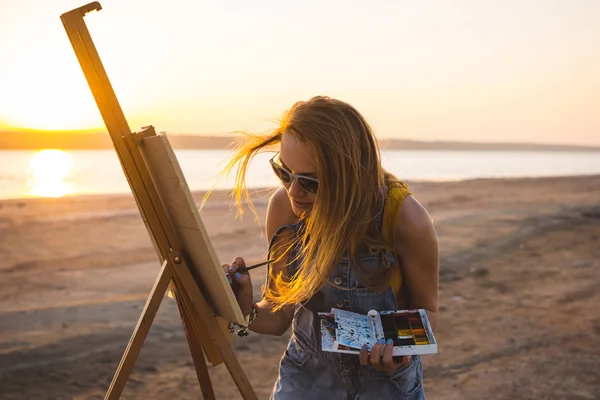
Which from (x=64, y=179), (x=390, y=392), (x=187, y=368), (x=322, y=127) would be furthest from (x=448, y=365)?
(x=64, y=179)

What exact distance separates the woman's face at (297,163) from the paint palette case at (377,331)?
1.29ft

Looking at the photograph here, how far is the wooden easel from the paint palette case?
0.31 metres

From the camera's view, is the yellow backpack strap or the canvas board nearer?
the canvas board

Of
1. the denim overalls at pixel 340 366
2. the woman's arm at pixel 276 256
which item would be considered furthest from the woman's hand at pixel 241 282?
the denim overalls at pixel 340 366

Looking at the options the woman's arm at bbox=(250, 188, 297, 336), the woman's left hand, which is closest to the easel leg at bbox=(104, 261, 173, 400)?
the woman's arm at bbox=(250, 188, 297, 336)

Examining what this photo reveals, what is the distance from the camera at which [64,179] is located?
22.6 m

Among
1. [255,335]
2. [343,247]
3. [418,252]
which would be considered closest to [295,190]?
[343,247]

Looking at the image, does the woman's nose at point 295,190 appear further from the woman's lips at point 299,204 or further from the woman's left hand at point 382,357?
the woman's left hand at point 382,357

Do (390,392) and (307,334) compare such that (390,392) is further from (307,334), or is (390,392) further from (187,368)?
(187,368)

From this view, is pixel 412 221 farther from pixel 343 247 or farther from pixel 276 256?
pixel 276 256

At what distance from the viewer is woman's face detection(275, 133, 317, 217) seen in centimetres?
223

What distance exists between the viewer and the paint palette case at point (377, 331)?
207 centimetres

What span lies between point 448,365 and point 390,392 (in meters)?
2.95

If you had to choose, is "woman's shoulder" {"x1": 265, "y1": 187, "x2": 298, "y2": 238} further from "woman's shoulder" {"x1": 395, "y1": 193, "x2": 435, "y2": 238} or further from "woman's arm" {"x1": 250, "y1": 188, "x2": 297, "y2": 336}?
"woman's shoulder" {"x1": 395, "y1": 193, "x2": 435, "y2": 238}
